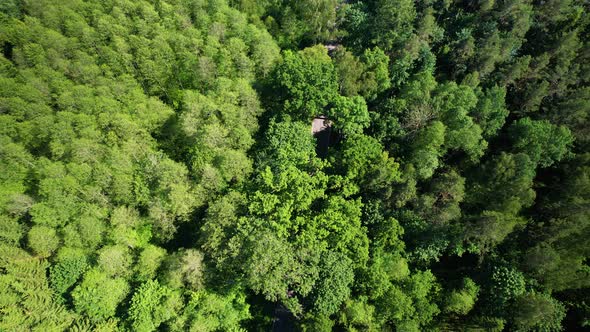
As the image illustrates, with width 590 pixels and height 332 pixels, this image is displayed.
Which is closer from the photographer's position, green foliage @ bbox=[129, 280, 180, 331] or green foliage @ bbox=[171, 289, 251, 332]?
green foliage @ bbox=[171, 289, 251, 332]

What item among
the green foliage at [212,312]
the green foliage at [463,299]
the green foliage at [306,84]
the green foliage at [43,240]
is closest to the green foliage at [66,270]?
the green foliage at [43,240]

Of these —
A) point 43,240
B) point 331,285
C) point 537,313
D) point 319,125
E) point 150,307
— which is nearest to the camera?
point 537,313

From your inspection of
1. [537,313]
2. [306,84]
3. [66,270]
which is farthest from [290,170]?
[537,313]

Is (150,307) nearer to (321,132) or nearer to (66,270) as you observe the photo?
(66,270)

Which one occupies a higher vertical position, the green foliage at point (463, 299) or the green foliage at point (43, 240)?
the green foliage at point (463, 299)

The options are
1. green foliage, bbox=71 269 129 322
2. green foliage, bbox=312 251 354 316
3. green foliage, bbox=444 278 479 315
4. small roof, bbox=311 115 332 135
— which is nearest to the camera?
green foliage, bbox=312 251 354 316

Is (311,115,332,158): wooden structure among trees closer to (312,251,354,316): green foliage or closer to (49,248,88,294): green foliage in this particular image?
(312,251,354,316): green foliage

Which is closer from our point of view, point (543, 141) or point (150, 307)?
point (150, 307)

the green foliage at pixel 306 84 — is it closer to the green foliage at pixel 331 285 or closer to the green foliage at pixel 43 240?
the green foliage at pixel 331 285

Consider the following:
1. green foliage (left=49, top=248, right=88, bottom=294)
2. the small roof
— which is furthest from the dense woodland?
the small roof
